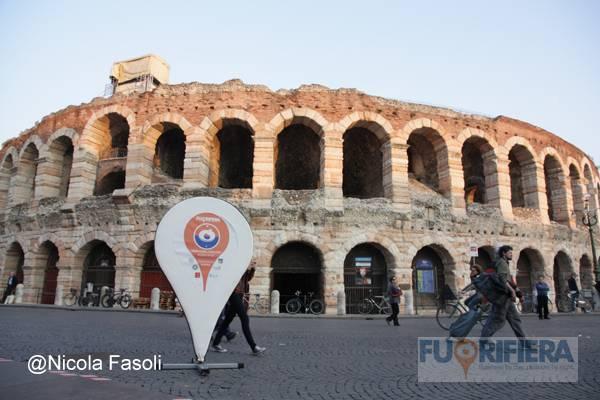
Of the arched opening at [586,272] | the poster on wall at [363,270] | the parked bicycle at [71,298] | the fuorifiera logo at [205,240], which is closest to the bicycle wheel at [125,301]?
the parked bicycle at [71,298]

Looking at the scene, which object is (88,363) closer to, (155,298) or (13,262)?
(155,298)

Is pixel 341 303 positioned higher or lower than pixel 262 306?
higher

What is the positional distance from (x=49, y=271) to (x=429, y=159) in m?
18.7

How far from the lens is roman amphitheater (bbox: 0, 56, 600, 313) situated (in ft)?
48.0

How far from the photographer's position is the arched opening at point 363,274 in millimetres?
14984

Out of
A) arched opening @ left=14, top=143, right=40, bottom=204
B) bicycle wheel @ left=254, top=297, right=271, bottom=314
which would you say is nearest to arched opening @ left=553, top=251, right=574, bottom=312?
bicycle wheel @ left=254, top=297, right=271, bottom=314

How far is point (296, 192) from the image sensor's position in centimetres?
1486

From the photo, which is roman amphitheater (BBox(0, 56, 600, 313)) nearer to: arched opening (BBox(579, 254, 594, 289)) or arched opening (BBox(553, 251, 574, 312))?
arched opening (BBox(553, 251, 574, 312))

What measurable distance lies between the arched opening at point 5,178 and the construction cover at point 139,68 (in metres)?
14.1

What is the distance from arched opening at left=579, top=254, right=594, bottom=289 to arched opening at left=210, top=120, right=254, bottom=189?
18.8m

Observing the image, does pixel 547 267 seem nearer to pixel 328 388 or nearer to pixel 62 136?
pixel 328 388

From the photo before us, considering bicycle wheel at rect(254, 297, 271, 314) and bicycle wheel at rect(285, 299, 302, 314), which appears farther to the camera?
bicycle wheel at rect(285, 299, 302, 314)

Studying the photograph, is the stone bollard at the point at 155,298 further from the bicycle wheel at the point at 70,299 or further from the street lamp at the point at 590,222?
the street lamp at the point at 590,222

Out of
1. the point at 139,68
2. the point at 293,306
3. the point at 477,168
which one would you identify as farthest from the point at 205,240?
the point at 139,68
